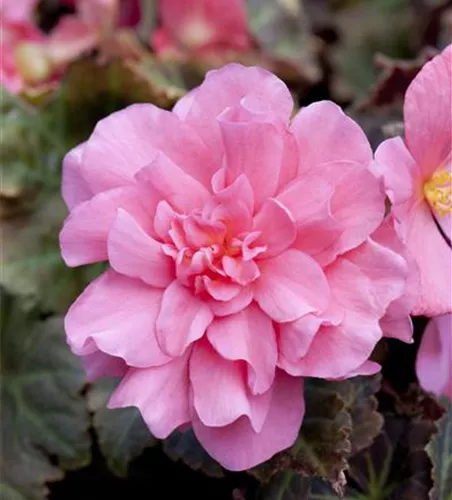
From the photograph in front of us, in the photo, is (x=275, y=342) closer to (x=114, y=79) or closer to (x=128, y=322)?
(x=128, y=322)

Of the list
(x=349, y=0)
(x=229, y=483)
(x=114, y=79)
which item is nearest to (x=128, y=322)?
(x=229, y=483)

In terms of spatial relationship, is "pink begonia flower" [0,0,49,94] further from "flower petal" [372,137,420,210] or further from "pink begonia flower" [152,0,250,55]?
"flower petal" [372,137,420,210]

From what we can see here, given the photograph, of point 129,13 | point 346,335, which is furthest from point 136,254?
point 129,13

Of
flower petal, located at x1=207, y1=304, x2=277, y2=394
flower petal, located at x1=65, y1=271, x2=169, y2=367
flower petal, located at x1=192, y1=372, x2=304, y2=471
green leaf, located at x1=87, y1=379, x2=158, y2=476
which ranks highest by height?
flower petal, located at x1=65, y1=271, x2=169, y2=367

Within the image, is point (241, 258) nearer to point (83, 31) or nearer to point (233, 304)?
point (233, 304)

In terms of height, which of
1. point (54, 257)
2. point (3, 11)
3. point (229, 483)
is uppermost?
point (3, 11)

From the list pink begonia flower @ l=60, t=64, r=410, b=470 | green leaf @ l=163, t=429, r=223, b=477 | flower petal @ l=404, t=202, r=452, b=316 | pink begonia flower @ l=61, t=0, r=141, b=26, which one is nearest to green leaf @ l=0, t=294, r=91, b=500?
green leaf @ l=163, t=429, r=223, b=477
